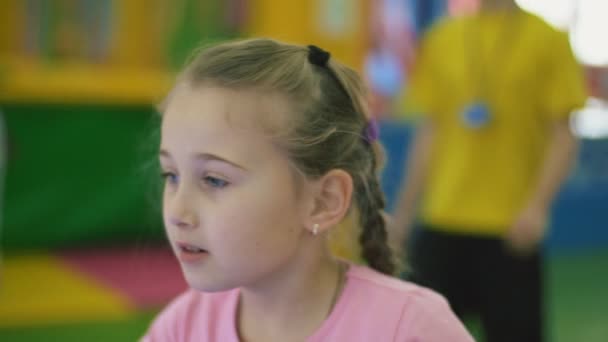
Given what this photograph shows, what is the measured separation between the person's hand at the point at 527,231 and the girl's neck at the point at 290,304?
0.82m

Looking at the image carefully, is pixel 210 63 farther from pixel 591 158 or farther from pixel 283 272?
pixel 591 158

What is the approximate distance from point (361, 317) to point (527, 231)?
0.88 m

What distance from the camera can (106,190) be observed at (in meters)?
3.77

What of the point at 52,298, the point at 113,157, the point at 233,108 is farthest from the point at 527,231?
the point at 113,157

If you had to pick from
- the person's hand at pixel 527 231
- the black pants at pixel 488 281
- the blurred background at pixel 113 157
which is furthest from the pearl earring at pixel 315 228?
the blurred background at pixel 113 157

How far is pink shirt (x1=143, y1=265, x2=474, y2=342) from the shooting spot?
3.25 ft

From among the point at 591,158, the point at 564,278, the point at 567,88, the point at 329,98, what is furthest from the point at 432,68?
the point at 591,158

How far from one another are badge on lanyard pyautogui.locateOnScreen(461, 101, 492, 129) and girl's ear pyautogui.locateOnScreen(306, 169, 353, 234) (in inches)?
35.6

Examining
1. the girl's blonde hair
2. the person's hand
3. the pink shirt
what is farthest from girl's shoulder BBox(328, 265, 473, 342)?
the person's hand

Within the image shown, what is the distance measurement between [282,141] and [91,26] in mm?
3052

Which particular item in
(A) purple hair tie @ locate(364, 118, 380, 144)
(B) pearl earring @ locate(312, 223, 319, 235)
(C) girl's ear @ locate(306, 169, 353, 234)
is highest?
(A) purple hair tie @ locate(364, 118, 380, 144)

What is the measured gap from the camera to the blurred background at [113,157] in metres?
Result: 3.16

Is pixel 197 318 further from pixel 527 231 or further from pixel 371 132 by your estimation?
pixel 527 231

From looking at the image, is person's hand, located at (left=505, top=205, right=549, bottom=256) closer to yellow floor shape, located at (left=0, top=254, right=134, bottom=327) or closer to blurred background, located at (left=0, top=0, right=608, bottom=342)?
blurred background, located at (left=0, top=0, right=608, bottom=342)
